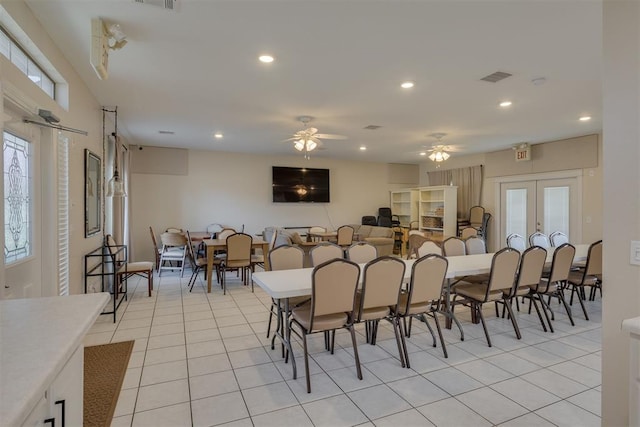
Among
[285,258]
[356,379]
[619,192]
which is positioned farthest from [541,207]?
[356,379]

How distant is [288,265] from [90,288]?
2.51m

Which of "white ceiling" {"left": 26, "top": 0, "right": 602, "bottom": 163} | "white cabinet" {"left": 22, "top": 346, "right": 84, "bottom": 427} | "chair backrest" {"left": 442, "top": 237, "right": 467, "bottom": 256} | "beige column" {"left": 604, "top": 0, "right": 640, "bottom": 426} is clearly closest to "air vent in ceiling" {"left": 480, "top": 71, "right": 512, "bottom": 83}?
"white ceiling" {"left": 26, "top": 0, "right": 602, "bottom": 163}

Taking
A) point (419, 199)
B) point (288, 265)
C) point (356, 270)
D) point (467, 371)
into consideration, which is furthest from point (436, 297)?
point (419, 199)

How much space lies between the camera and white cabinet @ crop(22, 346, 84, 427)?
100 cm

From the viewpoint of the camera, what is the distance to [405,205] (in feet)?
34.0

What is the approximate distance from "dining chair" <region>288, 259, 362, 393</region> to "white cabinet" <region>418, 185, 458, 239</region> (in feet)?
20.2

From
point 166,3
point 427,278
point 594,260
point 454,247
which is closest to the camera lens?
point 166,3

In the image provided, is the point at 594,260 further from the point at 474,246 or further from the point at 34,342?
the point at 34,342

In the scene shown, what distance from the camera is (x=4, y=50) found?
2293 mm

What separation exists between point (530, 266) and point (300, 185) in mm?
6299

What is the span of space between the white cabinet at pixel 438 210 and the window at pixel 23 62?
7.71 m

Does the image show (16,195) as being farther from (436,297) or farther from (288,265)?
(436,297)

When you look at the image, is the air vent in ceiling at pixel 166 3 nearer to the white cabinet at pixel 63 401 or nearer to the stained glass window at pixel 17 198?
the stained glass window at pixel 17 198

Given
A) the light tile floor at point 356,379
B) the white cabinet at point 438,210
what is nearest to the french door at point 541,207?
the white cabinet at point 438,210
